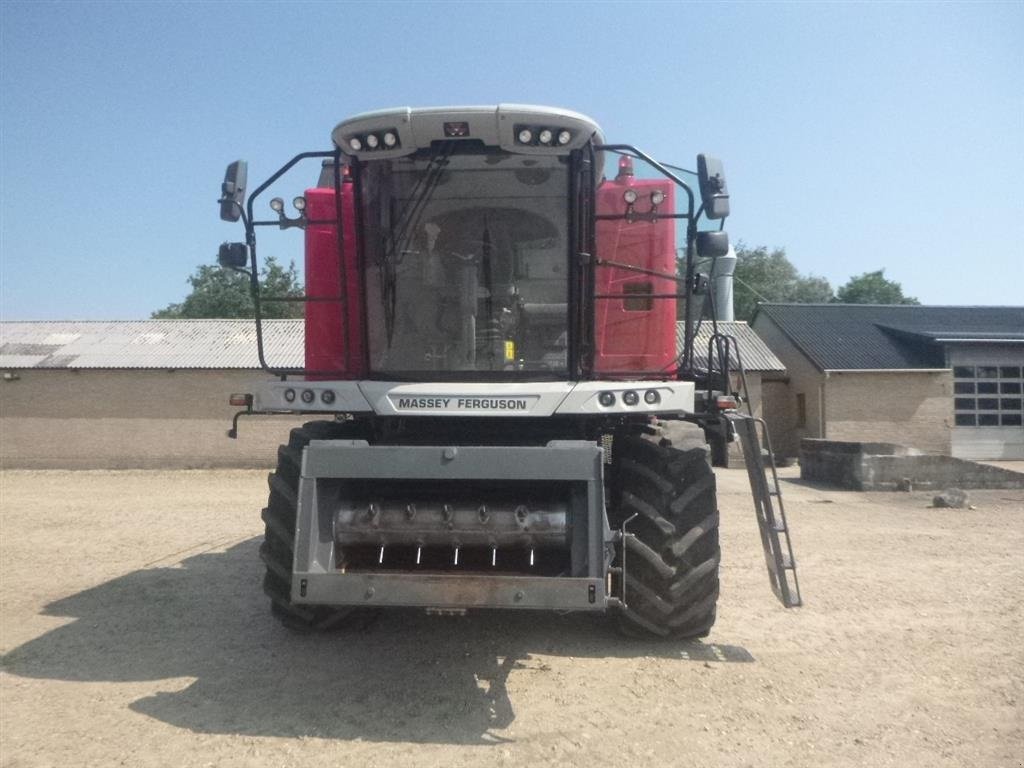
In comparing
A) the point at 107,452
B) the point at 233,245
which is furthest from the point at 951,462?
the point at 107,452

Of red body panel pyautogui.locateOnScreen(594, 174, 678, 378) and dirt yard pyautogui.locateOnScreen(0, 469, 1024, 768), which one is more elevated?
red body panel pyautogui.locateOnScreen(594, 174, 678, 378)

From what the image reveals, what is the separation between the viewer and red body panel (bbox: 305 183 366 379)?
5637 millimetres

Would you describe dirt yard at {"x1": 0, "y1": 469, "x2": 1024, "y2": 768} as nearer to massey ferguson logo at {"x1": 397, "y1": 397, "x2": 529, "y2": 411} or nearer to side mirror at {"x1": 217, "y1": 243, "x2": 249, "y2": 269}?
massey ferguson logo at {"x1": 397, "y1": 397, "x2": 529, "y2": 411}

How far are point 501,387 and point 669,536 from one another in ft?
4.47

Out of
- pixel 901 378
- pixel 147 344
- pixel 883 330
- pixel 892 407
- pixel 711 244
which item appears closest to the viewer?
pixel 711 244

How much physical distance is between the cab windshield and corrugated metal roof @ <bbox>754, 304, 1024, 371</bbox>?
18.1m

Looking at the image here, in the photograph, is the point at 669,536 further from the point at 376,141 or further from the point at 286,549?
the point at 376,141

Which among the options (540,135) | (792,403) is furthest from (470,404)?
(792,403)

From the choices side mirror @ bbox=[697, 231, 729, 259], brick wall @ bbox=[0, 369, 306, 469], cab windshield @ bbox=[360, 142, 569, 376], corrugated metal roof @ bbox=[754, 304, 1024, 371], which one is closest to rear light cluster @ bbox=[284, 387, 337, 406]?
cab windshield @ bbox=[360, 142, 569, 376]

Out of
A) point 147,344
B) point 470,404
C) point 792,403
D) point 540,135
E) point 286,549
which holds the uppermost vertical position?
point 540,135

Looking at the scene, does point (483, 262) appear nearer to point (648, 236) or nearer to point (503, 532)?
→ point (648, 236)

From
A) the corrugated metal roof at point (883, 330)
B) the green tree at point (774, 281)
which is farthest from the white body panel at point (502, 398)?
the green tree at point (774, 281)

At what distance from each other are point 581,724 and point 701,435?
2.20 m

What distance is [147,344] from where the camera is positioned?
22.9 metres
